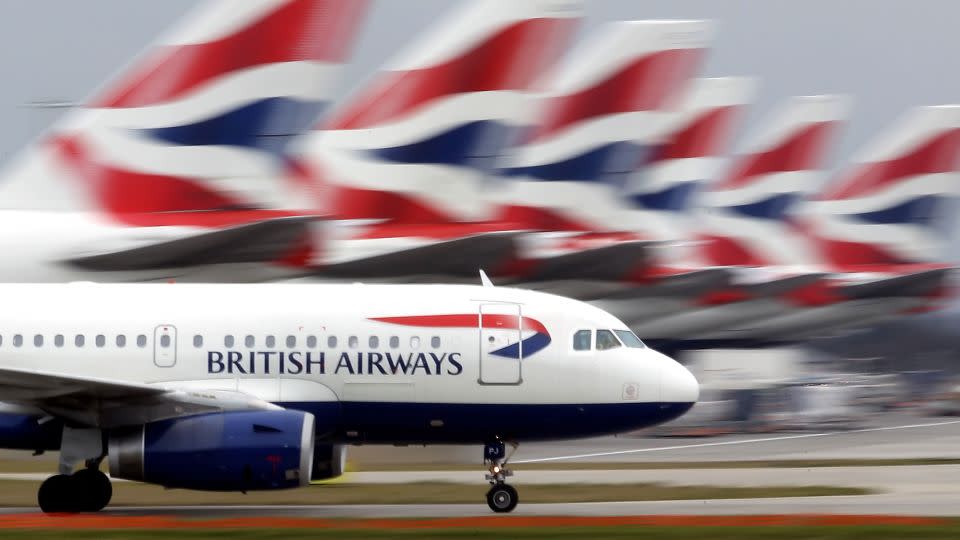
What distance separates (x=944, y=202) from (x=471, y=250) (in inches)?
1238

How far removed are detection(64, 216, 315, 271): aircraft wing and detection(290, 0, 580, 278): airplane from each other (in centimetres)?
402

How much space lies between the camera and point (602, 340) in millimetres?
19406

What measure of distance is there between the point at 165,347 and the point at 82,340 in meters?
1.08

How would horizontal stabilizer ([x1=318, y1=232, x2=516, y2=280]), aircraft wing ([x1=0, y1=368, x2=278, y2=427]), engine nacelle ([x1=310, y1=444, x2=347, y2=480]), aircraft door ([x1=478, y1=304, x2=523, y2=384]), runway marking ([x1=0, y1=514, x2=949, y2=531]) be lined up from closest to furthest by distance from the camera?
runway marking ([x1=0, y1=514, x2=949, y2=531]) → aircraft wing ([x1=0, y1=368, x2=278, y2=427]) → aircraft door ([x1=478, y1=304, x2=523, y2=384]) → engine nacelle ([x1=310, y1=444, x2=347, y2=480]) → horizontal stabilizer ([x1=318, y1=232, x2=516, y2=280])

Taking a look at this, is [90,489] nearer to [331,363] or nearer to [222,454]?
[222,454]

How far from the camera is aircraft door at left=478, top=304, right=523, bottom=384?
19000mm

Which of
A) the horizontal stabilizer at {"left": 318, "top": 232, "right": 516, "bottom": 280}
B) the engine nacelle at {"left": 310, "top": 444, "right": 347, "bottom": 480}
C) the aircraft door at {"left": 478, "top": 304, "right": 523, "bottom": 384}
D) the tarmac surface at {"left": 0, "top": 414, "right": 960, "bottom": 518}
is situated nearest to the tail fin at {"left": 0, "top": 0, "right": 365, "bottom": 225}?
the horizontal stabilizer at {"left": 318, "top": 232, "right": 516, "bottom": 280}

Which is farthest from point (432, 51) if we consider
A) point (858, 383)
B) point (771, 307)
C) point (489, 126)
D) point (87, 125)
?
point (858, 383)

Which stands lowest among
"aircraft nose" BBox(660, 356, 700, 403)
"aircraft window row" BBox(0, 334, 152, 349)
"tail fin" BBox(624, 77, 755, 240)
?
"aircraft nose" BBox(660, 356, 700, 403)

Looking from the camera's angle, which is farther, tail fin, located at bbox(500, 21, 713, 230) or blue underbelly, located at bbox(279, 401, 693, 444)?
tail fin, located at bbox(500, 21, 713, 230)

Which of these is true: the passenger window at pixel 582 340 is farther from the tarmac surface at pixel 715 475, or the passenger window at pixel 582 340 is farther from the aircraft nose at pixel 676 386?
the tarmac surface at pixel 715 475

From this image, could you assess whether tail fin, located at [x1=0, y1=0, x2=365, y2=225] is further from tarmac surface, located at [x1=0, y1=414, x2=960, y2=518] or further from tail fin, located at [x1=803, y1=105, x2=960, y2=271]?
tail fin, located at [x1=803, y1=105, x2=960, y2=271]

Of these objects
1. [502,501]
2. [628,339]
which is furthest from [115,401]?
[628,339]

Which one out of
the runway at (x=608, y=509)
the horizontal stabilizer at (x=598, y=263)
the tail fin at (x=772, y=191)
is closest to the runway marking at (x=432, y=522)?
the runway at (x=608, y=509)
